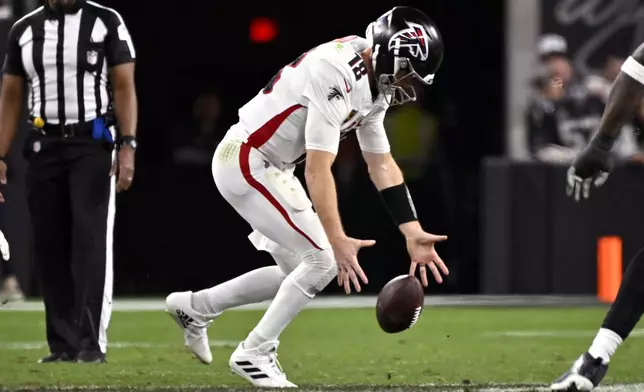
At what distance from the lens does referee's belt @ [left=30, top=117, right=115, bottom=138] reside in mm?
7605

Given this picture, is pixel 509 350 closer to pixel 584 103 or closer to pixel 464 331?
pixel 464 331

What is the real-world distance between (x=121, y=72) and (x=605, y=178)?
112 inches

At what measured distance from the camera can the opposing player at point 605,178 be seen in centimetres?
567

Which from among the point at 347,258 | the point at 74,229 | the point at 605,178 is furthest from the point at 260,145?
the point at 605,178

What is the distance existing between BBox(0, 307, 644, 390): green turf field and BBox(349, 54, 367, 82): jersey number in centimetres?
125

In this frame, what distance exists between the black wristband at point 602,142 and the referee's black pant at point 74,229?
2.84 meters

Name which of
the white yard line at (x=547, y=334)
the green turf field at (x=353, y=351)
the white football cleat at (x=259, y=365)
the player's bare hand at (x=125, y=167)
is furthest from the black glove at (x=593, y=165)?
the white yard line at (x=547, y=334)

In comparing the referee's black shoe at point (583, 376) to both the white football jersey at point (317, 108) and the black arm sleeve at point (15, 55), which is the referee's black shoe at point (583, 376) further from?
the black arm sleeve at point (15, 55)

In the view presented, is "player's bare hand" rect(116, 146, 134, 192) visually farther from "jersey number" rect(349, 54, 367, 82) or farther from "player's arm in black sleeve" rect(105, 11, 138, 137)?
"jersey number" rect(349, 54, 367, 82)

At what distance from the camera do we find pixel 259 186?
6539 mm

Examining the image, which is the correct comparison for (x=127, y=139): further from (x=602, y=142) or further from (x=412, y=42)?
(x=602, y=142)

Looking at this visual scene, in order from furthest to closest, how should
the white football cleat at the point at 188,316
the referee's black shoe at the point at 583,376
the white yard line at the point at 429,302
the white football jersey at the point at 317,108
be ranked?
the white yard line at the point at 429,302 → the white football cleat at the point at 188,316 → the white football jersey at the point at 317,108 → the referee's black shoe at the point at 583,376

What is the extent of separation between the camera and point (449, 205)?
13.3 metres

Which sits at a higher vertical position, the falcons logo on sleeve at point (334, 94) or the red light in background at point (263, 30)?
the falcons logo on sleeve at point (334, 94)
